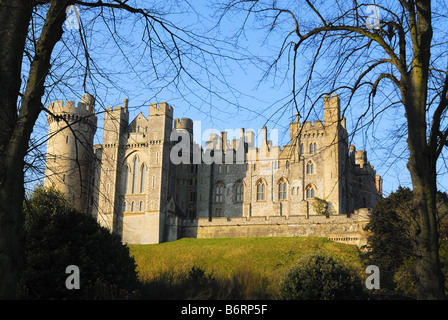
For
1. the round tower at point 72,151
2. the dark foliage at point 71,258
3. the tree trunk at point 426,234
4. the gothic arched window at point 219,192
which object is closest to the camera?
the tree trunk at point 426,234

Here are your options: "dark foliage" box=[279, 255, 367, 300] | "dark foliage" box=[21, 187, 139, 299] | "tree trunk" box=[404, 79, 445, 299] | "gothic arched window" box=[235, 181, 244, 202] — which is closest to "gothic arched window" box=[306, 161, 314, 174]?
"gothic arched window" box=[235, 181, 244, 202]

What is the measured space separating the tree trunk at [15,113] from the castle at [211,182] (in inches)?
1407

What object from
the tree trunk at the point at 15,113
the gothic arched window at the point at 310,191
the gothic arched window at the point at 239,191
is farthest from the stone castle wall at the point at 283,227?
the tree trunk at the point at 15,113

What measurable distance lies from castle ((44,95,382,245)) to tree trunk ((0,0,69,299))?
35.7 metres

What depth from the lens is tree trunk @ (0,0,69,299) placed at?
602cm

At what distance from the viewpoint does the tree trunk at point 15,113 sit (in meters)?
6.02

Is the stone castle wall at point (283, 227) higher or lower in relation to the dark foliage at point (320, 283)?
higher

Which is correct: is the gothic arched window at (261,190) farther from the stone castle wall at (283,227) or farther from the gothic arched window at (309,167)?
the stone castle wall at (283,227)

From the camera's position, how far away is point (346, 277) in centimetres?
1741

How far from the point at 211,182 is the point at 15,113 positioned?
47.8 metres

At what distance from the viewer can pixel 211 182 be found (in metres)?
54.3
